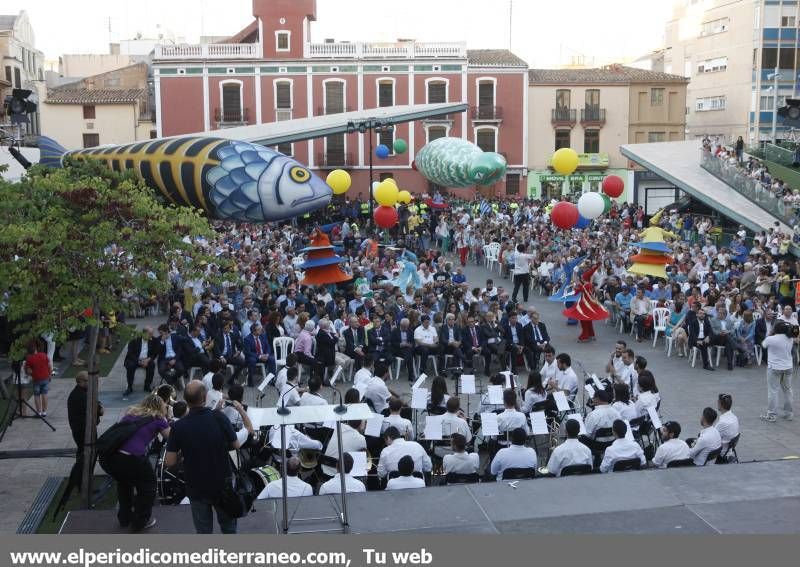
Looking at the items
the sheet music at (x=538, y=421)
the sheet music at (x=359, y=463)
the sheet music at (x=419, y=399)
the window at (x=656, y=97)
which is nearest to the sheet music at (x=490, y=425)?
the sheet music at (x=538, y=421)

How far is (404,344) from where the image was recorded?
1612 cm

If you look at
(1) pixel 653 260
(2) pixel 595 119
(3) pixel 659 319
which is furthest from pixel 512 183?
(3) pixel 659 319

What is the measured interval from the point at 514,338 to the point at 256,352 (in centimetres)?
454

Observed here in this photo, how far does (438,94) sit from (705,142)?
62.6 feet

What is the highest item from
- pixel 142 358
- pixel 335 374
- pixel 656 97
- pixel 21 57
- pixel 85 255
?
pixel 21 57

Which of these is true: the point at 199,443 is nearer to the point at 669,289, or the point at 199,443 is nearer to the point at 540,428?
the point at 540,428

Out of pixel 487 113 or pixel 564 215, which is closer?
pixel 564 215

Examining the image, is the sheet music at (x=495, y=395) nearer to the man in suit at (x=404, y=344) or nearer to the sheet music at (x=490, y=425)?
the sheet music at (x=490, y=425)

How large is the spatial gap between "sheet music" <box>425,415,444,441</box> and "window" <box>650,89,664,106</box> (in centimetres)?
4612

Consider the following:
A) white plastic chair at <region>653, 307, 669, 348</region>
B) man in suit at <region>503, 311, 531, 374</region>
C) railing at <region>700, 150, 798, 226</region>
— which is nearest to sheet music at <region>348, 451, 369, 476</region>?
man in suit at <region>503, 311, 531, 374</region>

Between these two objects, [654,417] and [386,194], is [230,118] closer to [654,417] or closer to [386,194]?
[386,194]

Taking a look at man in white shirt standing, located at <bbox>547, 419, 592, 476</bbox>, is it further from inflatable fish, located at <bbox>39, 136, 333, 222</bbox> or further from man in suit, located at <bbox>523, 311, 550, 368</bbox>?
inflatable fish, located at <bbox>39, 136, 333, 222</bbox>

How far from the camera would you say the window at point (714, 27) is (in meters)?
52.2

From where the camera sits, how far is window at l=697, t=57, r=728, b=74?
173 feet
